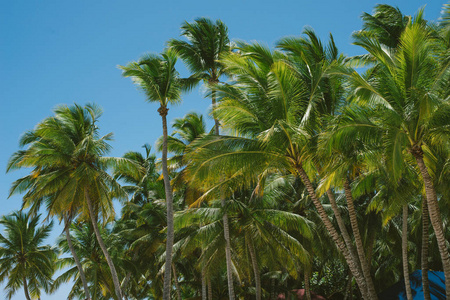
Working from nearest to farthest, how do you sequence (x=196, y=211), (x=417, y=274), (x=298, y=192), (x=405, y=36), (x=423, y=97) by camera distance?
(x=423, y=97), (x=405, y=36), (x=196, y=211), (x=417, y=274), (x=298, y=192)

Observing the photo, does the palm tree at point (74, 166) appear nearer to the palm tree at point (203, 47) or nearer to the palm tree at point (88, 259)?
the palm tree at point (203, 47)

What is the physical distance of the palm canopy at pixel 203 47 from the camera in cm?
1789

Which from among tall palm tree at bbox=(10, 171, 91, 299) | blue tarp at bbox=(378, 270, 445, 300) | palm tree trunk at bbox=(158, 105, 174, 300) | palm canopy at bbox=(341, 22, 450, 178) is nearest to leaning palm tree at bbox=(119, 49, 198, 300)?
palm tree trunk at bbox=(158, 105, 174, 300)

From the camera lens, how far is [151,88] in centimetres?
1544

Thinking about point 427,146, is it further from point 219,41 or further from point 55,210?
point 55,210

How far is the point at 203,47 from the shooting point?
59.0 feet

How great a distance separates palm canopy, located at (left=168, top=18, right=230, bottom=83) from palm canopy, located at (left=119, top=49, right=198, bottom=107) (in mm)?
1828

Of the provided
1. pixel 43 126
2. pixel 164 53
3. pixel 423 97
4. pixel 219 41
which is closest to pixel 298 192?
pixel 219 41

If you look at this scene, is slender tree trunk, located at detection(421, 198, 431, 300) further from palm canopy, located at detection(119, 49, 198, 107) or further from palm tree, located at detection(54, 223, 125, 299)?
palm tree, located at detection(54, 223, 125, 299)

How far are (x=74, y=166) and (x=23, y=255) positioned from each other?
13.1 meters

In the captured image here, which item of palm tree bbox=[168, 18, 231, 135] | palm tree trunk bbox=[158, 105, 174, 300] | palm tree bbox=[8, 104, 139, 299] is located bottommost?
palm tree trunk bbox=[158, 105, 174, 300]

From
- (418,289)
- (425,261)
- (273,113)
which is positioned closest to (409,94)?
(273,113)

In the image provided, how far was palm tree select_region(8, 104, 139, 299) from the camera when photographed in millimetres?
17219

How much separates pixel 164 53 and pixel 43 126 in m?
5.66
